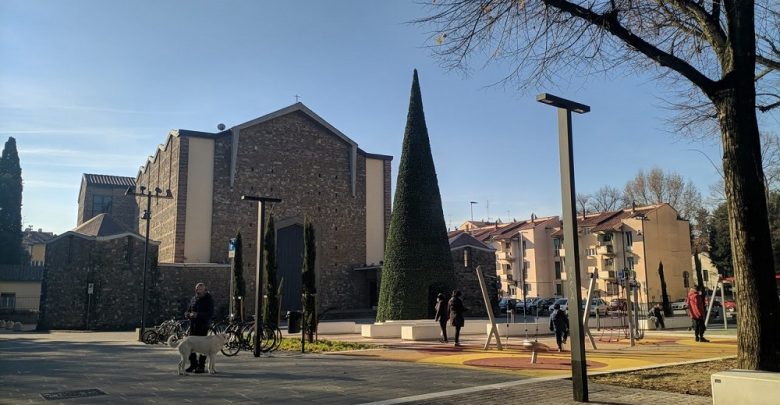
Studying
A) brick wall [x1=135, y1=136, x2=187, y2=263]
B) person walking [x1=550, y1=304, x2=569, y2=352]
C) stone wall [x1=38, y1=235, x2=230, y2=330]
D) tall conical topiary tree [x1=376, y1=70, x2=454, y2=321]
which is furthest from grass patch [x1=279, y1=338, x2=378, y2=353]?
brick wall [x1=135, y1=136, x2=187, y2=263]

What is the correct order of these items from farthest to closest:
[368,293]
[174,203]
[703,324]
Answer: [368,293], [174,203], [703,324]

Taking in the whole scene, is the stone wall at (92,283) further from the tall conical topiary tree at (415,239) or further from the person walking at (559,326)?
the person walking at (559,326)

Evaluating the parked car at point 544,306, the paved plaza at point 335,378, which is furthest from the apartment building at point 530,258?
the paved plaza at point 335,378

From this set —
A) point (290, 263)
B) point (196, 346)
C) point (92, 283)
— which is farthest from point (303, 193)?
point (196, 346)

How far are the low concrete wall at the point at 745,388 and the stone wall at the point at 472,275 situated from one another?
2967 centimetres

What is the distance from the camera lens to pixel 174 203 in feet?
116

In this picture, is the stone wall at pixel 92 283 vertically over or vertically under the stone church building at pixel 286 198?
under

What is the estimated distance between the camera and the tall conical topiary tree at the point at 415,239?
22969mm

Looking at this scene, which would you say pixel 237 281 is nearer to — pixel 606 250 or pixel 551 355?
pixel 551 355

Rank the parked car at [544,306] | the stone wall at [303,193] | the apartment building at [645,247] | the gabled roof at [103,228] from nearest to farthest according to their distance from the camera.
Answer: the gabled roof at [103,228], the stone wall at [303,193], the parked car at [544,306], the apartment building at [645,247]

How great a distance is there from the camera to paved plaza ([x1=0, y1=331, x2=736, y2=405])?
8.20 meters

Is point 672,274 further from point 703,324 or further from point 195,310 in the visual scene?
point 195,310

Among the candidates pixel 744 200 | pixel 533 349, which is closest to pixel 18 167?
pixel 533 349

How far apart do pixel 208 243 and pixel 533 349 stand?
26.9 m
